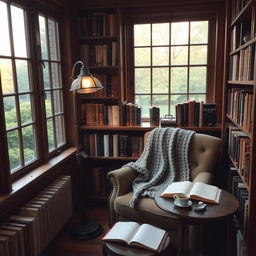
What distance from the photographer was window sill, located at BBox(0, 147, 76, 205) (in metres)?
2.00

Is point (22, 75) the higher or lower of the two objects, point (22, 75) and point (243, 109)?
the higher

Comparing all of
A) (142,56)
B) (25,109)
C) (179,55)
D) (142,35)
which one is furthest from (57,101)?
(179,55)

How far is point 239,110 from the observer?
6.84 ft

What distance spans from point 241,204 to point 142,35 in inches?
82.4

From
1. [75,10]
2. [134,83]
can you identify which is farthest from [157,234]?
[75,10]

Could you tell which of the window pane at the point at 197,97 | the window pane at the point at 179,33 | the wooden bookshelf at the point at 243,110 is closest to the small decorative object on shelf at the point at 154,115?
the window pane at the point at 197,97

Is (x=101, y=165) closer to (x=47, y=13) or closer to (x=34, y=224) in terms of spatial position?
(x=34, y=224)

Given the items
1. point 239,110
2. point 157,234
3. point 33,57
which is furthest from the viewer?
point 33,57

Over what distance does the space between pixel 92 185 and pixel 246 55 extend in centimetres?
221

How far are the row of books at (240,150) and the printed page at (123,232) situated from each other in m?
0.83

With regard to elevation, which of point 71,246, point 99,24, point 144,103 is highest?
point 99,24

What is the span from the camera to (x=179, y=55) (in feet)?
10.3

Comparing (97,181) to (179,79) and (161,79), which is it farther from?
(179,79)

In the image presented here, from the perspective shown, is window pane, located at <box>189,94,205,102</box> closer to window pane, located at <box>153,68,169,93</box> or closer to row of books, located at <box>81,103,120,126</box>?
window pane, located at <box>153,68,169,93</box>
